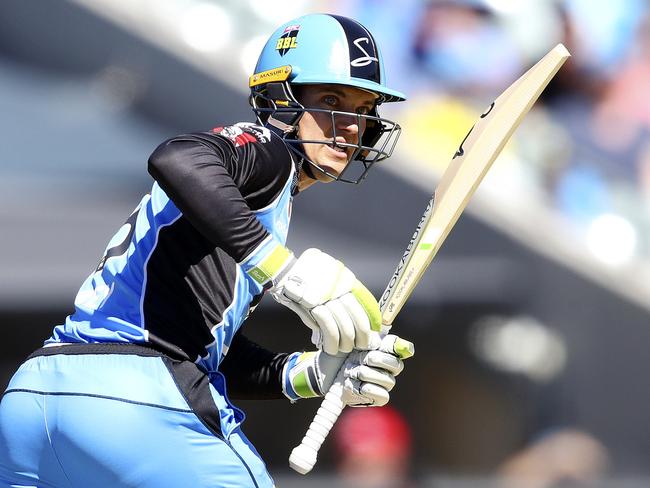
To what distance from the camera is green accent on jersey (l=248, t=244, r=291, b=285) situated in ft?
6.84

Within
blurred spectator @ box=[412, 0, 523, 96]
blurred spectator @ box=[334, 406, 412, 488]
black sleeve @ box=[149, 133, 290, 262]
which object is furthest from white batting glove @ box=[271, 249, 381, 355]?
blurred spectator @ box=[412, 0, 523, 96]

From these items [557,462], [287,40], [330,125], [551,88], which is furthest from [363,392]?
A: [551,88]

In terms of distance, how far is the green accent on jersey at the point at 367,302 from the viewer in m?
2.11

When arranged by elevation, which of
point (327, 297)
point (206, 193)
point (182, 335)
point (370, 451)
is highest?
point (206, 193)

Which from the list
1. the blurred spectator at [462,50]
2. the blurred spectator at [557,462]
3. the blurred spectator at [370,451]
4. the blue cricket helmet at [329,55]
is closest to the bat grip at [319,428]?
the blue cricket helmet at [329,55]

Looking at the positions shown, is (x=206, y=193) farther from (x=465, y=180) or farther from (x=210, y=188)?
(x=465, y=180)

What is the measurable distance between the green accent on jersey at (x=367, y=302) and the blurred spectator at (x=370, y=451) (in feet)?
11.6

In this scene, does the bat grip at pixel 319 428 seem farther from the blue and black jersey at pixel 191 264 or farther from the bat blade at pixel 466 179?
the blue and black jersey at pixel 191 264

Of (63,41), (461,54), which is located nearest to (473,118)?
(461,54)

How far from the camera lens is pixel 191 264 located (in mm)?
2252

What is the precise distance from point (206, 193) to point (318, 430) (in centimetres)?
62

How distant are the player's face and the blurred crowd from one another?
335 cm

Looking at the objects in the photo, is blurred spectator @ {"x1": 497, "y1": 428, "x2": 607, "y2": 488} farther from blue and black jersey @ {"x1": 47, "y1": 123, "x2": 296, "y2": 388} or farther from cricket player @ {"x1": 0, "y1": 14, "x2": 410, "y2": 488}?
blue and black jersey @ {"x1": 47, "y1": 123, "x2": 296, "y2": 388}

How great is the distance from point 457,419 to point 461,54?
6.94 ft
